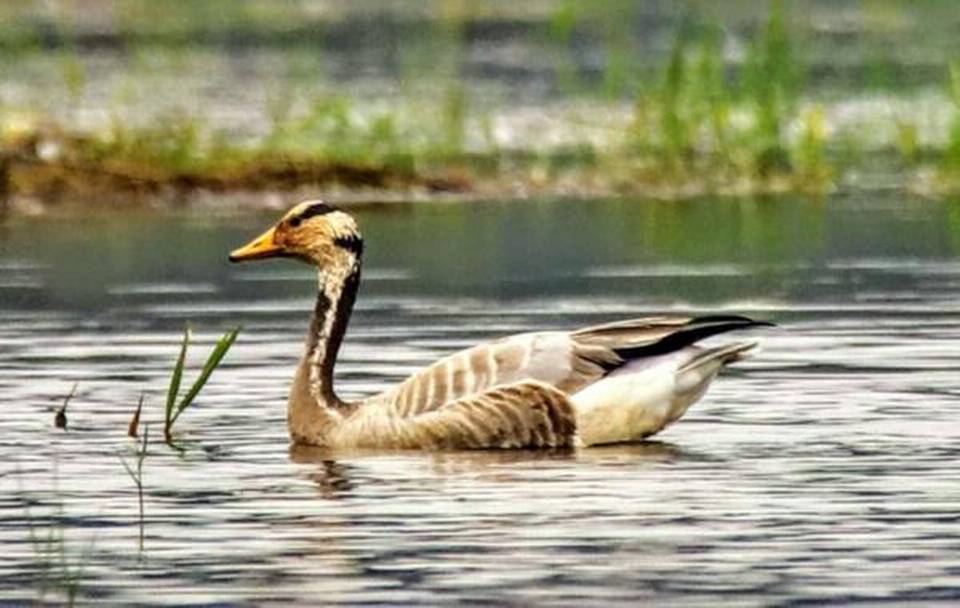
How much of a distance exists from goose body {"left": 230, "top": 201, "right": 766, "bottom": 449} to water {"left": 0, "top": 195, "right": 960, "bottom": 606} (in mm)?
165

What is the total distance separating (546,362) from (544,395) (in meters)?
0.14

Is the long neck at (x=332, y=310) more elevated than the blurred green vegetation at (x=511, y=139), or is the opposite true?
the long neck at (x=332, y=310)

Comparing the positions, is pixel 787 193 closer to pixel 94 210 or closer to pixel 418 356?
pixel 94 210

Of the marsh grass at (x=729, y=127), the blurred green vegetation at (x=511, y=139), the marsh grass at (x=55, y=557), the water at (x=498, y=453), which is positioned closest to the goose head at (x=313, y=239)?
the water at (x=498, y=453)

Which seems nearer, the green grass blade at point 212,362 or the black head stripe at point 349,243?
the green grass blade at point 212,362

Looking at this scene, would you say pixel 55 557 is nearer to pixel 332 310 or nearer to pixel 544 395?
pixel 544 395

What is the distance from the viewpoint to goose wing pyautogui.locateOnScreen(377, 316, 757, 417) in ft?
47.5

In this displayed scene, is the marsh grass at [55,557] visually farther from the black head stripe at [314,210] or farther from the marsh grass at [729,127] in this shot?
the marsh grass at [729,127]

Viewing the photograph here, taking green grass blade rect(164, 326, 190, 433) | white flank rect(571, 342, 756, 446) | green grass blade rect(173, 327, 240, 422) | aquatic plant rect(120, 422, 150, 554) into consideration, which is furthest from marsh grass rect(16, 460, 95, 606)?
white flank rect(571, 342, 756, 446)

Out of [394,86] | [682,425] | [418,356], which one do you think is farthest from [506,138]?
[682,425]

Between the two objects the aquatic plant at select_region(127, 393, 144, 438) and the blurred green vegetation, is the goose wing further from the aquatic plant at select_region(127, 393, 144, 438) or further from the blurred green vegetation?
the blurred green vegetation

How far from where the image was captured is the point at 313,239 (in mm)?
15500

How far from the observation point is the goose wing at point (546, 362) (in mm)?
14469

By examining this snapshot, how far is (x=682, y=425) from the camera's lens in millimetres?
15203
